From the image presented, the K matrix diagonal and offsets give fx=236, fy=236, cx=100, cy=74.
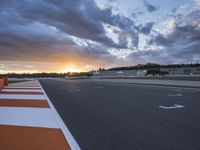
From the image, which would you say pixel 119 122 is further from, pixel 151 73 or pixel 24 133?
pixel 151 73

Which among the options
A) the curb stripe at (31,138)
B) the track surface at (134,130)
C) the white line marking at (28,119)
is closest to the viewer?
the curb stripe at (31,138)

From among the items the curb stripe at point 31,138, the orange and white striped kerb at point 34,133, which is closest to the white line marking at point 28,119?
the orange and white striped kerb at point 34,133

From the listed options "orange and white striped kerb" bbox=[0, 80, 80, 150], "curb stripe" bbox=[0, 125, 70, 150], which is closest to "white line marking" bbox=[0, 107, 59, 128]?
"orange and white striped kerb" bbox=[0, 80, 80, 150]

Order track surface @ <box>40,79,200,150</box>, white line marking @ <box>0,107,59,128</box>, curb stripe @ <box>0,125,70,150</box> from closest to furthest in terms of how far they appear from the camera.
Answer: curb stripe @ <box>0,125,70,150</box> → track surface @ <box>40,79,200,150</box> → white line marking @ <box>0,107,59,128</box>

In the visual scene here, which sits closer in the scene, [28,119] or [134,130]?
[134,130]

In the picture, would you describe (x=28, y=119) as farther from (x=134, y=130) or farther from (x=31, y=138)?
(x=134, y=130)

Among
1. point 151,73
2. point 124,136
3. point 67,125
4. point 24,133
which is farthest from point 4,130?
point 151,73

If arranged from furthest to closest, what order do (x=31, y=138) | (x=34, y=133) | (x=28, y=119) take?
1. (x=28, y=119)
2. (x=34, y=133)
3. (x=31, y=138)

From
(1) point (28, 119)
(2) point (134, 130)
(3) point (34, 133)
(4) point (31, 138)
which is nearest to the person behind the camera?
(4) point (31, 138)

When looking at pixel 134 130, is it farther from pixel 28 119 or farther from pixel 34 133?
pixel 28 119

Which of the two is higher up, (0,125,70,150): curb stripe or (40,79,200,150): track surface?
(0,125,70,150): curb stripe

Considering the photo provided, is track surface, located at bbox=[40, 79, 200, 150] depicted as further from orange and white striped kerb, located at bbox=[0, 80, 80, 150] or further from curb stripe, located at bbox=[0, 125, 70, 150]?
curb stripe, located at bbox=[0, 125, 70, 150]

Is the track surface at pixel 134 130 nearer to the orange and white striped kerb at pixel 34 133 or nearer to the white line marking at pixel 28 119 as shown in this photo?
the orange and white striped kerb at pixel 34 133

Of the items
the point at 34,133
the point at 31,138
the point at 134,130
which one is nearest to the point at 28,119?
the point at 34,133
